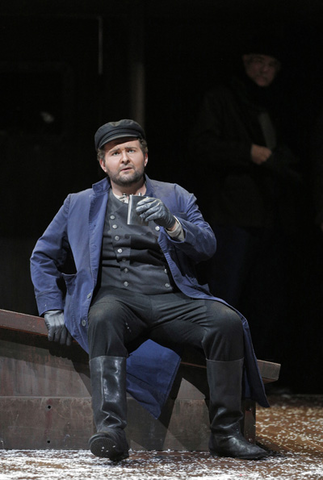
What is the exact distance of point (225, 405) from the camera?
3.88 m

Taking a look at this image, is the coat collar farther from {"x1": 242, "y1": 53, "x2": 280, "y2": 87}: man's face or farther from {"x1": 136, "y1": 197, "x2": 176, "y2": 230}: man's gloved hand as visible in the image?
{"x1": 242, "y1": 53, "x2": 280, "y2": 87}: man's face

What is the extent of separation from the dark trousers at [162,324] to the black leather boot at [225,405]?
52mm

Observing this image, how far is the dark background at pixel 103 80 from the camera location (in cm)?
568

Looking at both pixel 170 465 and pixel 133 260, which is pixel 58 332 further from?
pixel 170 465

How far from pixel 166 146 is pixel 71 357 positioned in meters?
2.22

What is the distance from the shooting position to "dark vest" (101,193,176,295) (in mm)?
4199

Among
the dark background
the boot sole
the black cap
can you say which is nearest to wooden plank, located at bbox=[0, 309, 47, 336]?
the boot sole

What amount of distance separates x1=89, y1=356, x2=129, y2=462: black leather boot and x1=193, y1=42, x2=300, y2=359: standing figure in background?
2.10 m

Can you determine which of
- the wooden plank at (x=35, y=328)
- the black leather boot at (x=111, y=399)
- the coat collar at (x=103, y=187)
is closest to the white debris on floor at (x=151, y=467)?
the black leather boot at (x=111, y=399)

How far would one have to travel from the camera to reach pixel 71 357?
162 inches

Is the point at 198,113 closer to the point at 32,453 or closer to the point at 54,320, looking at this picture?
the point at 54,320

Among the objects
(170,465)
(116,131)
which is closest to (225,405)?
(170,465)

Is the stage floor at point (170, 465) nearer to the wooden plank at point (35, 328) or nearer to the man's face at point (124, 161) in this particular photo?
the wooden plank at point (35, 328)

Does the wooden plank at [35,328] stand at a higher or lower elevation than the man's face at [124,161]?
lower
